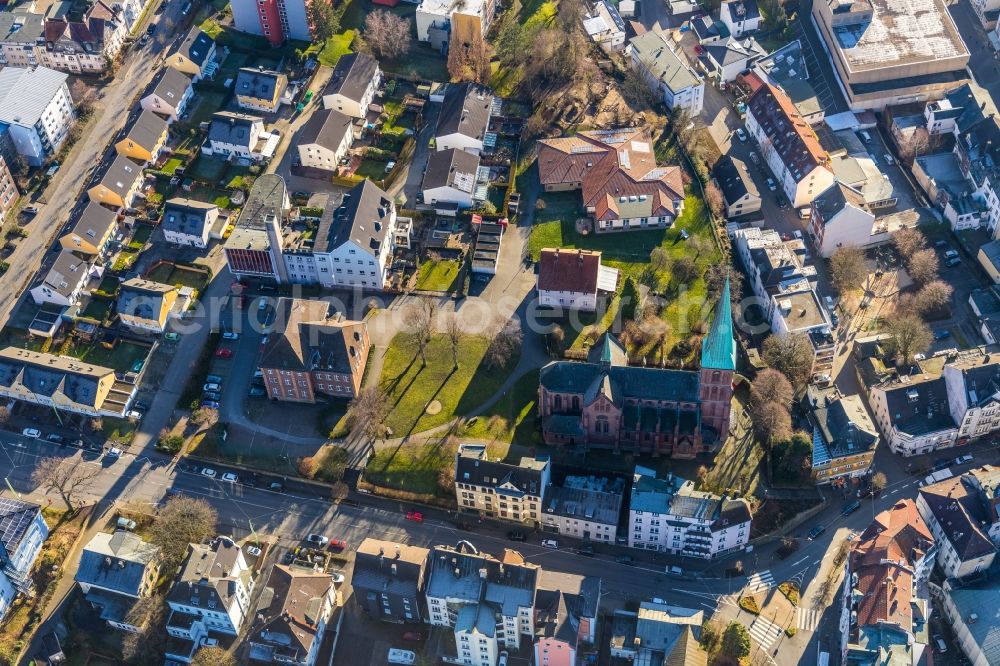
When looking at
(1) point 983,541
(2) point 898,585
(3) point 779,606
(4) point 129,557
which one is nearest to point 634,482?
(3) point 779,606

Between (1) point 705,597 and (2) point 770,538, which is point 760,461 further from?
(1) point 705,597

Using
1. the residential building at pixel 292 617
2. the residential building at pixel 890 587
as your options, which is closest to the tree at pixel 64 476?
the residential building at pixel 292 617

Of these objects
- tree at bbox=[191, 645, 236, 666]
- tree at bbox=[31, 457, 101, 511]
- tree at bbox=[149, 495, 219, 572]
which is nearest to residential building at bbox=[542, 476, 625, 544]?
tree at bbox=[191, 645, 236, 666]

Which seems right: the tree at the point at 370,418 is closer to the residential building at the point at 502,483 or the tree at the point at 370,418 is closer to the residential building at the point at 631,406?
the residential building at the point at 502,483

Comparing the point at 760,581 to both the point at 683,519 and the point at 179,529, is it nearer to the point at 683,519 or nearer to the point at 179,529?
the point at 683,519

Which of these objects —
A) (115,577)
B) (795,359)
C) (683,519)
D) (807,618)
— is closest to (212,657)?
(115,577)

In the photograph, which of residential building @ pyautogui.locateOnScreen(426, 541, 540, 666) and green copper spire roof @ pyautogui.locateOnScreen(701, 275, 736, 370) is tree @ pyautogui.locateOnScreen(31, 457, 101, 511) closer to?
residential building @ pyautogui.locateOnScreen(426, 541, 540, 666)
